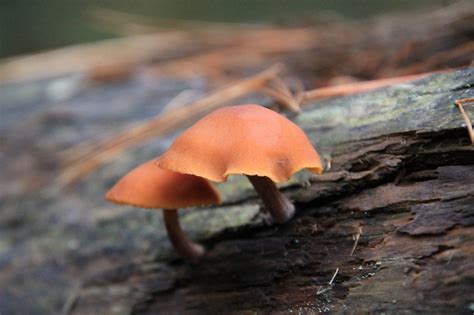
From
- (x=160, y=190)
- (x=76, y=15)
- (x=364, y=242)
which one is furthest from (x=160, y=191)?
(x=76, y=15)

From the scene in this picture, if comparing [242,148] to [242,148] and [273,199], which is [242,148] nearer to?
[242,148]

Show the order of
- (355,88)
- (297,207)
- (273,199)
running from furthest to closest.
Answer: (355,88) < (297,207) < (273,199)

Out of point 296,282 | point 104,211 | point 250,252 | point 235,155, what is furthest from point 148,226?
point 235,155

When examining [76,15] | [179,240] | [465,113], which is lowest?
[179,240]

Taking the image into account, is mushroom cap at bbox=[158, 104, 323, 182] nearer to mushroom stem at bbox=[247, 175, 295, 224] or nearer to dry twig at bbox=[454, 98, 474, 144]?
mushroom stem at bbox=[247, 175, 295, 224]

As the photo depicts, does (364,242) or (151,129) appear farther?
(151,129)

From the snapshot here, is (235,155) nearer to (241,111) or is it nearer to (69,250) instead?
(241,111)

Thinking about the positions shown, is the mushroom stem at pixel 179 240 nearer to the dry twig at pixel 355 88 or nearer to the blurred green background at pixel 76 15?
the dry twig at pixel 355 88
